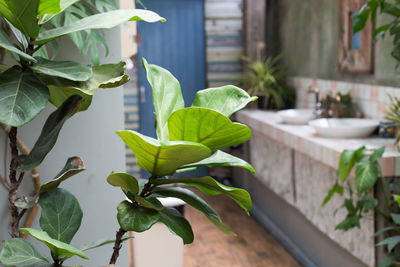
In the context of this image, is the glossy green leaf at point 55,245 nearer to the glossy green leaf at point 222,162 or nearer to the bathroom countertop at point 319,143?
the glossy green leaf at point 222,162

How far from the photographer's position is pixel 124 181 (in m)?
0.79

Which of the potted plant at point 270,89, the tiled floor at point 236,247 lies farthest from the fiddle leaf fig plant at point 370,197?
the potted plant at point 270,89

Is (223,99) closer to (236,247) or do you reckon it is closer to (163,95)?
(163,95)

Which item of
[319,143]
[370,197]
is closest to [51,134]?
[370,197]

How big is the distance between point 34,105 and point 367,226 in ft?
7.44

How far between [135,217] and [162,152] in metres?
0.12

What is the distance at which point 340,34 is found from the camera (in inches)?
152

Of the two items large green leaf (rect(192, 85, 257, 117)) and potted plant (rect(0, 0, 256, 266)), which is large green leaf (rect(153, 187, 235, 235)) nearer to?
potted plant (rect(0, 0, 256, 266))

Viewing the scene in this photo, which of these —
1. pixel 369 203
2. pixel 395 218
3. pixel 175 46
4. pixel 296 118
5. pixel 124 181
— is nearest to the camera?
pixel 124 181

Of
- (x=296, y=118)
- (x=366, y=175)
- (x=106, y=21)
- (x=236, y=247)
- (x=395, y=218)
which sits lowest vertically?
(x=236, y=247)

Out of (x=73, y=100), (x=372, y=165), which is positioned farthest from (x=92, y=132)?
(x=372, y=165)

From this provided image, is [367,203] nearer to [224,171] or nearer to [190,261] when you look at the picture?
[190,261]

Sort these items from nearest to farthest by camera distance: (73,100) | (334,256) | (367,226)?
(73,100) → (367,226) → (334,256)

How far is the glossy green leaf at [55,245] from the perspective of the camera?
0.67 metres
